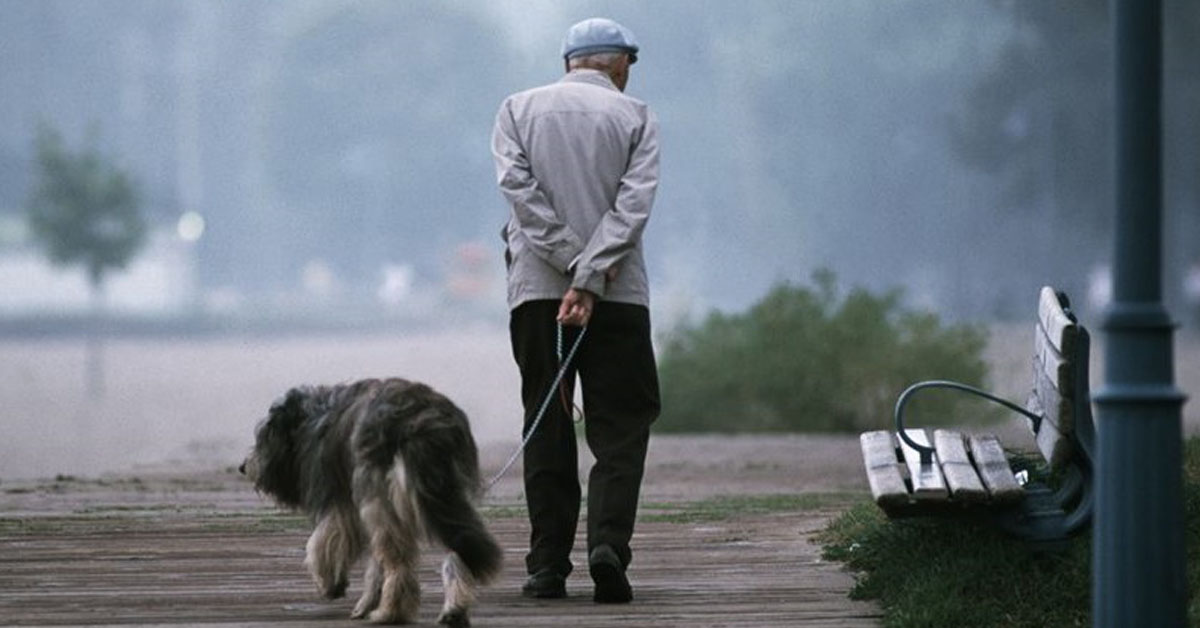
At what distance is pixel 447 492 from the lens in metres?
6.98

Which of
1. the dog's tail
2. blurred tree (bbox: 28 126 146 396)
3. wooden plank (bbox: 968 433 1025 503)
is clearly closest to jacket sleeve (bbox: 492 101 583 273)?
the dog's tail

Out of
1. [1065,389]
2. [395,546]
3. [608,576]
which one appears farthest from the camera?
[608,576]

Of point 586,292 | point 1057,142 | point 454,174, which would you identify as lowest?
point 586,292

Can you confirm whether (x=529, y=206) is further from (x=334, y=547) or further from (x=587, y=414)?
(x=334, y=547)

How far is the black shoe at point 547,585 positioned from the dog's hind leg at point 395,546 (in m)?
0.79

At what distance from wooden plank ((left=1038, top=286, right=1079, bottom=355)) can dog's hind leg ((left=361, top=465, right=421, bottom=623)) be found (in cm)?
203

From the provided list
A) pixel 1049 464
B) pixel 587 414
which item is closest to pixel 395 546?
pixel 587 414

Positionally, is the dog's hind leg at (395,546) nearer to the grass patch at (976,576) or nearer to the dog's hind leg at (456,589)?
the dog's hind leg at (456,589)

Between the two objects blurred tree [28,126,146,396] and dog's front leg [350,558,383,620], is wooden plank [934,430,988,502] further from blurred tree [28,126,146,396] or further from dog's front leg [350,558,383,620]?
blurred tree [28,126,146,396]

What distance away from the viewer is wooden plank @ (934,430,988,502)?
7.33m

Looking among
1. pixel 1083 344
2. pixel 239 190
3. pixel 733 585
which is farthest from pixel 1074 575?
pixel 239 190

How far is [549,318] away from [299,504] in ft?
3.30

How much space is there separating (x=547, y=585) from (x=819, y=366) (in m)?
13.5

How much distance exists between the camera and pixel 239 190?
120 meters
